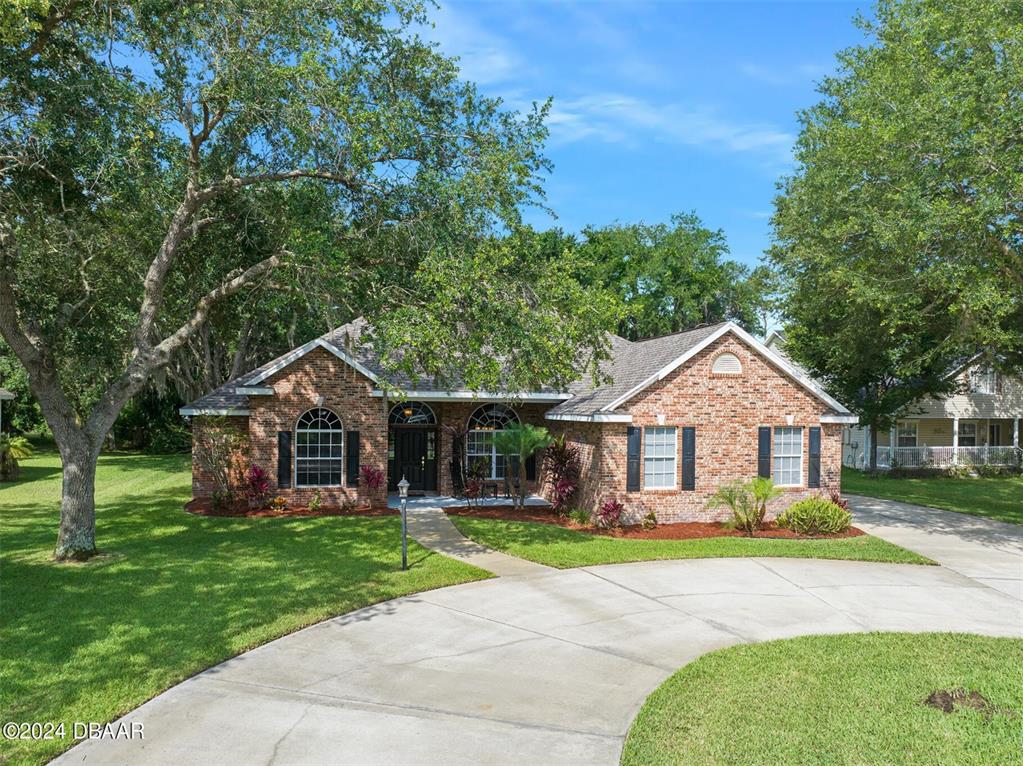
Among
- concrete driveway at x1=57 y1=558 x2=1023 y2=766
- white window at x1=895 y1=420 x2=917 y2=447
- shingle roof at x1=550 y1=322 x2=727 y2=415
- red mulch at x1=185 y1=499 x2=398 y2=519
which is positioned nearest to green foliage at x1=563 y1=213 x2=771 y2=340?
white window at x1=895 y1=420 x2=917 y2=447

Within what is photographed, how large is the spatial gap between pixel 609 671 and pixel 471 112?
10.9 meters

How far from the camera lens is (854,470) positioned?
A: 37656mm

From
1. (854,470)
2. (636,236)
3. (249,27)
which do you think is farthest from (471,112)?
(636,236)

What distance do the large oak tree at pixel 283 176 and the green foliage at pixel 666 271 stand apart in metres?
36.8

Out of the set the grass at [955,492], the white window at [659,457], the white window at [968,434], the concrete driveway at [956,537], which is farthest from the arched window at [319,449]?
the white window at [968,434]

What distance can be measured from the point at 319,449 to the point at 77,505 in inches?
271

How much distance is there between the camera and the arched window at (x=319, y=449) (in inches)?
781

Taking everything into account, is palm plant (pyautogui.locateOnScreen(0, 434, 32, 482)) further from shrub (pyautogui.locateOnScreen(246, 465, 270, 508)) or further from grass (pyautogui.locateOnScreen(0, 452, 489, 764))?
shrub (pyautogui.locateOnScreen(246, 465, 270, 508))

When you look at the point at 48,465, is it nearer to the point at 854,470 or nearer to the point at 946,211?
the point at 946,211

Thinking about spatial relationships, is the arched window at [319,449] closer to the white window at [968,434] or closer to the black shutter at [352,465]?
the black shutter at [352,465]

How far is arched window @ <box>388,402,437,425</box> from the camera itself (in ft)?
70.8

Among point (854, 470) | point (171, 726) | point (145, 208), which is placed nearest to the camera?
point (171, 726)

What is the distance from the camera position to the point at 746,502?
17266mm

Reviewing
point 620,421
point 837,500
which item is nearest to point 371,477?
point 620,421
